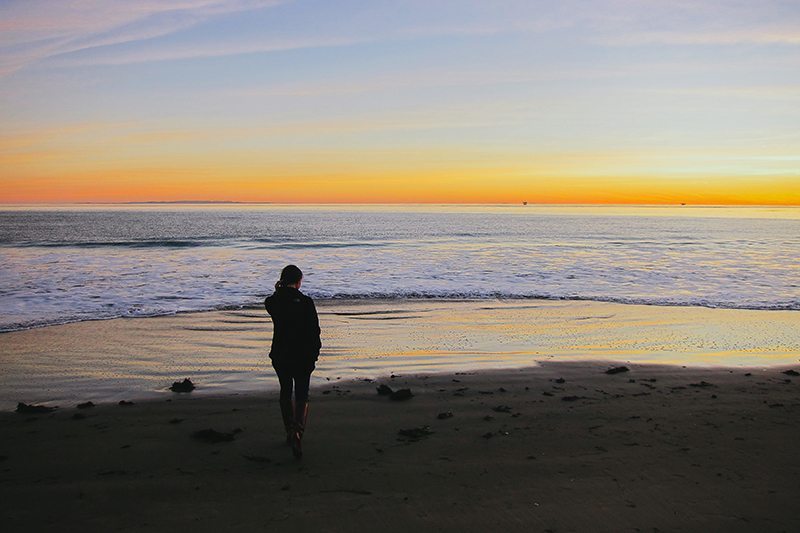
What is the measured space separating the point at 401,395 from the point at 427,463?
83.6 inches

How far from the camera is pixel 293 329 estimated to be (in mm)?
5812

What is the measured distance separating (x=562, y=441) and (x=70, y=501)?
4619 mm

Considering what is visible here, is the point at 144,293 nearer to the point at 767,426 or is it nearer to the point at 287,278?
the point at 287,278

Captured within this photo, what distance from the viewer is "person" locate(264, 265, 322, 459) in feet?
18.9

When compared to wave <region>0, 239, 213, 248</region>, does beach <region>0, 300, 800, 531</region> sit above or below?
above

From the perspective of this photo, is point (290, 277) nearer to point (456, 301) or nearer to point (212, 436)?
point (212, 436)

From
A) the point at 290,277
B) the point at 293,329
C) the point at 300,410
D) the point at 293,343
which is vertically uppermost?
the point at 290,277

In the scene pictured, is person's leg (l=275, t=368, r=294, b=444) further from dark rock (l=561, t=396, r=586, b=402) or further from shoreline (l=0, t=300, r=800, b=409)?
dark rock (l=561, t=396, r=586, b=402)

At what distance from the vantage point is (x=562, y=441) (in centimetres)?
618

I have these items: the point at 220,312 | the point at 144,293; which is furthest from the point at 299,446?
the point at 144,293

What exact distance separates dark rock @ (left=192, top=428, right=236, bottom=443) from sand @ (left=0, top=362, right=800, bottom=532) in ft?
0.40

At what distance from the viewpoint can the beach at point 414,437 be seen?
464cm

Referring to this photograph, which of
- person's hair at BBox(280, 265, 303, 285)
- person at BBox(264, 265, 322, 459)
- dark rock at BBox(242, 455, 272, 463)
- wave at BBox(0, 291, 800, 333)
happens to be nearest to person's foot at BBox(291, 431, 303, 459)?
person at BBox(264, 265, 322, 459)

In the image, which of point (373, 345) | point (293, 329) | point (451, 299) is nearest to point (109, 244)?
point (451, 299)
